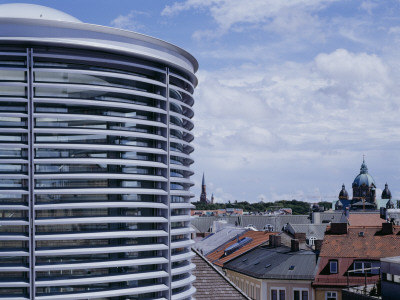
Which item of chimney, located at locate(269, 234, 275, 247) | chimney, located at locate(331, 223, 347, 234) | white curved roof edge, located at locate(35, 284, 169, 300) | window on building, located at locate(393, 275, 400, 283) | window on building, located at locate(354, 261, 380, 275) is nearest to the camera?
white curved roof edge, located at locate(35, 284, 169, 300)

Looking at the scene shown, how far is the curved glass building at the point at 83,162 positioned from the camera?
23.3 feet

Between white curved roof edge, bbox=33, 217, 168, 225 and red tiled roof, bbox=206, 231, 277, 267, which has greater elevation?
white curved roof edge, bbox=33, 217, 168, 225

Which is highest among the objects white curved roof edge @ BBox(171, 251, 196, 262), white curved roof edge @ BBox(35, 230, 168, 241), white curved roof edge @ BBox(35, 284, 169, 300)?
white curved roof edge @ BBox(35, 230, 168, 241)

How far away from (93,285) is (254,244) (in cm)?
5259

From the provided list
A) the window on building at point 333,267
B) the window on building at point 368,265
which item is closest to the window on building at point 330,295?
the window on building at point 333,267

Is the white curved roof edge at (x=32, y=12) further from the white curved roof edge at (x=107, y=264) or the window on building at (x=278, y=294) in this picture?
the window on building at (x=278, y=294)

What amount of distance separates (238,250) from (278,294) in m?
13.4

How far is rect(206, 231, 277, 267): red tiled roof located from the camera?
57.7m

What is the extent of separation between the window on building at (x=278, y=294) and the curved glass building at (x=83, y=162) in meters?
39.5

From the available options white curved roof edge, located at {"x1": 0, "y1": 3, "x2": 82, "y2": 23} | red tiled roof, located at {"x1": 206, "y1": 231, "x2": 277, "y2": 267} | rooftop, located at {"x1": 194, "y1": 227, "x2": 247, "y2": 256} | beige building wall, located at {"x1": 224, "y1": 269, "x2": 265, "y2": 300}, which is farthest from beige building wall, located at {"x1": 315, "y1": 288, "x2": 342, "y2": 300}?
white curved roof edge, located at {"x1": 0, "y1": 3, "x2": 82, "y2": 23}

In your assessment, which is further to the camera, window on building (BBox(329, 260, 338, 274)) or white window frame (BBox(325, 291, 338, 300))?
window on building (BBox(329, 260, 338, 274))

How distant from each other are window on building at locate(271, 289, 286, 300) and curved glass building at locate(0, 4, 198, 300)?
3953cm

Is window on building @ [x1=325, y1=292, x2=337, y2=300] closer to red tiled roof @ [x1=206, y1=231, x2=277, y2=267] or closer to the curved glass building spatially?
red tiled roof @ [x1=206, y1=231, x2=277, y2=267]

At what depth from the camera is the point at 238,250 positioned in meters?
59.5
